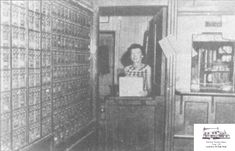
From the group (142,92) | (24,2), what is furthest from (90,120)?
(24,2)

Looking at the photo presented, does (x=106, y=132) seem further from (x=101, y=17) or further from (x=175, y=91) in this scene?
(x=101, y=17)

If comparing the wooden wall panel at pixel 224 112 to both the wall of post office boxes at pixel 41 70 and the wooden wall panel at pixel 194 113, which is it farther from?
the wall of post office boxes at pixel 41 70

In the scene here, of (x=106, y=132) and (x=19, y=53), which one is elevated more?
(x=19, y=53)

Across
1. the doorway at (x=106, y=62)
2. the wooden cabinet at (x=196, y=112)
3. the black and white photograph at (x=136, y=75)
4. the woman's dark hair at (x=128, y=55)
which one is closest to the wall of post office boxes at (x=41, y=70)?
the black and white photograph at (x=136, y=75)

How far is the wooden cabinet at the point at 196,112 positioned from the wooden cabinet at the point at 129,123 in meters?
0.23

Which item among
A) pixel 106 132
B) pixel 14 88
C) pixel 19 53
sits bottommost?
pixel 106 132

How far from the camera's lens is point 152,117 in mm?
2545

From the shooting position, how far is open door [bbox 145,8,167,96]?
261 cm

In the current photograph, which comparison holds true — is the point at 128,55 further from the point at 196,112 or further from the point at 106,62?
the point at 196,112

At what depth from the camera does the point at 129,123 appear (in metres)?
2.55

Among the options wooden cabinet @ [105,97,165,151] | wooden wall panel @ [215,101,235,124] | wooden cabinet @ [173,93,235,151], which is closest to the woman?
wooden cabinet @ [105,97,165,151]

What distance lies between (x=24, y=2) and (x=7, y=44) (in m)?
0.25

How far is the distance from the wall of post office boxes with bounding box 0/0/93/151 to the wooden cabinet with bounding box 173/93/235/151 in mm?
862

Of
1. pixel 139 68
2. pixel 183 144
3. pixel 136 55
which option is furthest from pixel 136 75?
pixel 183 144
